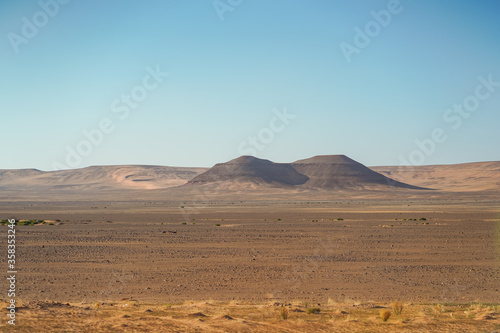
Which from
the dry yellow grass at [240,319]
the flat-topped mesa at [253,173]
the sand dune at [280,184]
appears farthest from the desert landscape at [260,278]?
the flat-topped mesa at [253,173]

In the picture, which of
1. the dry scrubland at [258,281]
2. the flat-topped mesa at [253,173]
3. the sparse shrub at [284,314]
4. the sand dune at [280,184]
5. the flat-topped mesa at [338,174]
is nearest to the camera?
the dry scrubland at [258,281]

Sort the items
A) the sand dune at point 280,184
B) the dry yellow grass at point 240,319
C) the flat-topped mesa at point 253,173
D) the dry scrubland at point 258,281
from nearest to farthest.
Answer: the dry yellow grass at point 240,319
the dry scrubland at point 258,281
the sand dune at point 280,184
the flat-topped mesa at point 253,173

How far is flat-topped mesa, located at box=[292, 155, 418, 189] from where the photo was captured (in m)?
147

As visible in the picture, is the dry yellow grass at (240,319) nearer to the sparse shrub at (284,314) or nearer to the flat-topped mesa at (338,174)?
the sparse shrub at (284,314)

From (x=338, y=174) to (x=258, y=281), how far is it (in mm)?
139309

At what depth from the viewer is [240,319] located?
10.8 m

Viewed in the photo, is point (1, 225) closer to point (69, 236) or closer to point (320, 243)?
point (69, 236)

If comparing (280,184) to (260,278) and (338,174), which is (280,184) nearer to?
(338,174)

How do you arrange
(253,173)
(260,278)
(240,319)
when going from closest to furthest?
(240,319) → (260,278) → (253,173)

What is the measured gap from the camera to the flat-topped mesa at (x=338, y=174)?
14749 cm

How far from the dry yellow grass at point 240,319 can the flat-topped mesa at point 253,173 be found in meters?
134

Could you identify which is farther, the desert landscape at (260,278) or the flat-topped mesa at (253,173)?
the flat-topped mesa at (253,173)

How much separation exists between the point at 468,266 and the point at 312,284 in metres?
7.56

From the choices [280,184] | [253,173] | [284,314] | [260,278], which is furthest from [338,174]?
[284,314]
